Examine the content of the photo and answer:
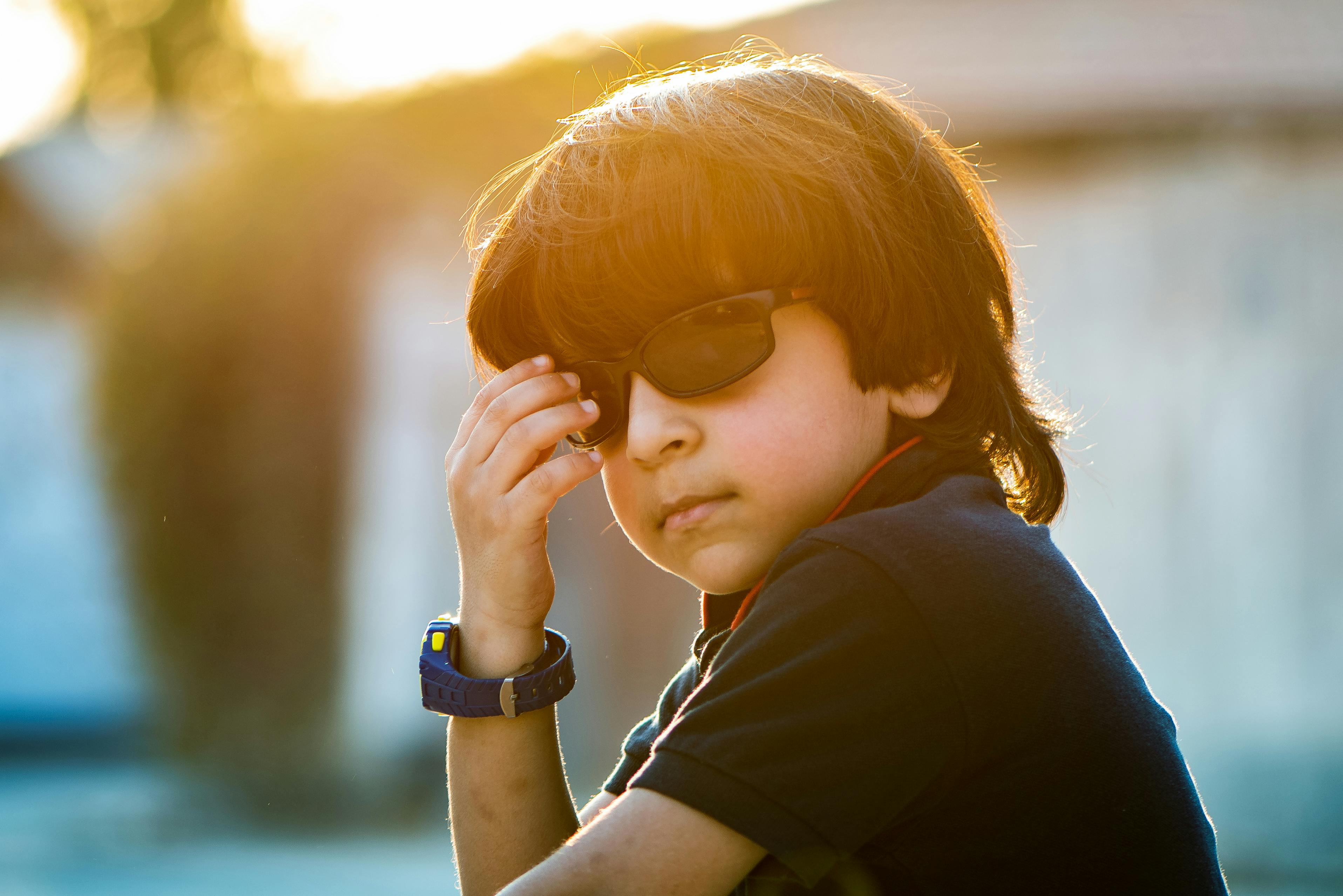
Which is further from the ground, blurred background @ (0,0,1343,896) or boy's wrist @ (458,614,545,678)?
blurred background @ (0,0,1343,896)

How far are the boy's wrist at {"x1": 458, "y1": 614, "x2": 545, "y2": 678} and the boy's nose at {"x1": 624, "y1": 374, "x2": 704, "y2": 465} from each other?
1.35 feet

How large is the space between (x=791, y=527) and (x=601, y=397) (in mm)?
325

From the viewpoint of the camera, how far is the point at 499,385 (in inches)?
64.9

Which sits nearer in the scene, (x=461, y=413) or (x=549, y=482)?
(x=549, y=482)

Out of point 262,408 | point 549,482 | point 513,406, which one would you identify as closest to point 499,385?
point 513,406

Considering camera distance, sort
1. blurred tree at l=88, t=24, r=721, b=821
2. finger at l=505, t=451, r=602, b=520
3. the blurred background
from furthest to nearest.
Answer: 1. blurred tree at l=88, t=24, r=721, b=821
2. the blurred background
3. finger at l=505, t=451, r=602, b=520

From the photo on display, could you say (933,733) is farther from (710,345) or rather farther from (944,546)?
(710,345)

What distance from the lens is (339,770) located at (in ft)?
20.9

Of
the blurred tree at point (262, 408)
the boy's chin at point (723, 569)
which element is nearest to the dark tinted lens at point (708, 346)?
the boy's chin at point (723, 569)

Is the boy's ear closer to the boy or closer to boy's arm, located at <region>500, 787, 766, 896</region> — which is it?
the boy

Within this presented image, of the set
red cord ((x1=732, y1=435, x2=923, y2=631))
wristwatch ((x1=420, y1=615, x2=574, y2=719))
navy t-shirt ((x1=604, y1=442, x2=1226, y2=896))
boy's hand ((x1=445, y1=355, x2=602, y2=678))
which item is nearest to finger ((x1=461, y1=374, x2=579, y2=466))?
boy's hand ((x1=445, y1=355, x2=602, y2=678))

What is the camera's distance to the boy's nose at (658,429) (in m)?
1.41

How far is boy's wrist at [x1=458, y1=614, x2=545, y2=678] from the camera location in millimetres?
1713

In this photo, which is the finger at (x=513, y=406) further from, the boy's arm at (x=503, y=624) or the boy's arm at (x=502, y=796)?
the boy's arm at (x=502, y=796)
